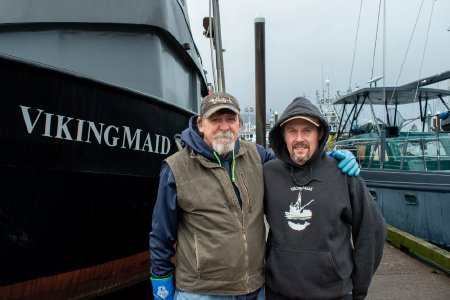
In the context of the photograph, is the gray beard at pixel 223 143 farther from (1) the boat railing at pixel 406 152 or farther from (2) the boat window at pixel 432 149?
(2) the boat window at pixel 432 149

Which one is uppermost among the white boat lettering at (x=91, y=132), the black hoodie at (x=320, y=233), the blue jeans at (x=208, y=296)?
the white boat lettering at (x=91, y=132)

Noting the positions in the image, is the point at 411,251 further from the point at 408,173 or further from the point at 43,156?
the point at 43,156

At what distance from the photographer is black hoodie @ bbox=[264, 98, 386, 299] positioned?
2.10 meters

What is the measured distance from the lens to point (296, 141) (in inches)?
88.2

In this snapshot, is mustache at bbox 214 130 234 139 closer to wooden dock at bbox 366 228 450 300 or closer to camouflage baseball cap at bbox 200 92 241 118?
camouflage baseball cap at bbox 200 92 241 118

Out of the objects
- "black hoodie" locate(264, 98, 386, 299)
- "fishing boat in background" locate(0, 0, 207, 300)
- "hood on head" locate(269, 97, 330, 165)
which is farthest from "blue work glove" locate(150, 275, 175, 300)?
"fishing boat in background" locate(0, 0, 207, 300)

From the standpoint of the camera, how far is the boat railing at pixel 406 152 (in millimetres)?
7371

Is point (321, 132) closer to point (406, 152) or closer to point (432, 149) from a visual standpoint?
point (406, 152)

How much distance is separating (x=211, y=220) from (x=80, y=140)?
4.74 feet

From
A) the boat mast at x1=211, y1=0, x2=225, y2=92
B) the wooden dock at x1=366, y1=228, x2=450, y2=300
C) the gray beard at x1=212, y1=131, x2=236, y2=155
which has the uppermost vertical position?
the boat mast at x1=211, y1=0, x2=225, y2=92

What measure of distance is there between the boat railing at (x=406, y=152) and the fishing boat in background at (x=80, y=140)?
5021mm

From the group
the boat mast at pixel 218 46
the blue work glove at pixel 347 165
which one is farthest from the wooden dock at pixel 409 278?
the boat mast at pixel 218 46

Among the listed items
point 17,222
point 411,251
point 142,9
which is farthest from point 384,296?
point 142,9

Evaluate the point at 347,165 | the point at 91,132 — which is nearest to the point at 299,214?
the point at 347,165
